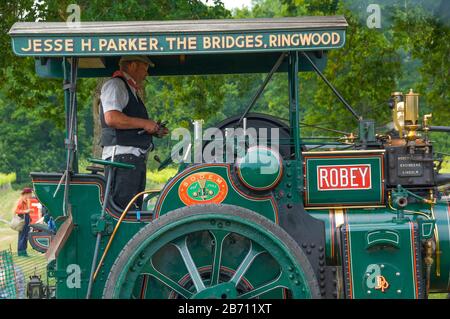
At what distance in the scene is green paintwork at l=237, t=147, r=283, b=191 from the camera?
15.2 ft

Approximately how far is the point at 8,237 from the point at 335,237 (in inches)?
436

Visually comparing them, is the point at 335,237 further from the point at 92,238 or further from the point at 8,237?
the point at 8,237

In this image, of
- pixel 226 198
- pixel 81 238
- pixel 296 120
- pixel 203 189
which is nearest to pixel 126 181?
pixel 81 238

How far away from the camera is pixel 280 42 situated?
446cm

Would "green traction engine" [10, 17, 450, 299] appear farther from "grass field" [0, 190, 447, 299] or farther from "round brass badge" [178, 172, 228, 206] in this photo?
"grass field" [0, 190, 447, 299]

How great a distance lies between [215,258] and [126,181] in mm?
920

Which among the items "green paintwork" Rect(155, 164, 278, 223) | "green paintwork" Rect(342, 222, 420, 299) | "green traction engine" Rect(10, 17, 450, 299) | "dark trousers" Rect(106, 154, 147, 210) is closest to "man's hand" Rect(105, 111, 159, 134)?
"dark trousers" Rect(106, 154, 147, 210)

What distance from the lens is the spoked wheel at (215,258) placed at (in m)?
4.39

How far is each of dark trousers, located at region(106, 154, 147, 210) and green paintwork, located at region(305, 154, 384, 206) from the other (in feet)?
3.74

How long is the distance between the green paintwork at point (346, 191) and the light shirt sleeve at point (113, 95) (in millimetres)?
1272

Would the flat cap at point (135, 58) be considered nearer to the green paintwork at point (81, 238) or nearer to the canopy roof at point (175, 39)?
the canopy roof at point (175, 39)

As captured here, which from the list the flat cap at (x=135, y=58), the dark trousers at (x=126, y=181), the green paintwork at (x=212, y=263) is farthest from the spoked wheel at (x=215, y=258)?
the flat cap at (x=135, y=58)
